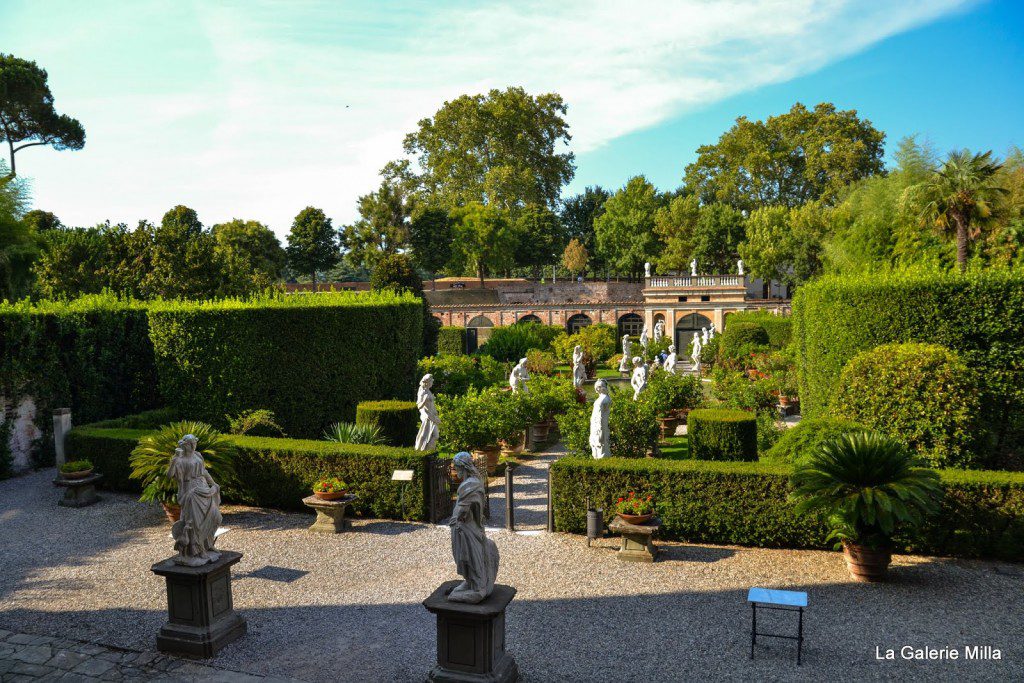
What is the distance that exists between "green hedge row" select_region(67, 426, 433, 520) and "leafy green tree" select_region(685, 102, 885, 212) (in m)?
46.2

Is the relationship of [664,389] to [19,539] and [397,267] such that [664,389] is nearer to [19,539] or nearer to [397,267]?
[19,539]

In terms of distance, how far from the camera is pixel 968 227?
833 inches

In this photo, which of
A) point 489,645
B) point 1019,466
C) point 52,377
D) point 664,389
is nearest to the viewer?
point 489,645

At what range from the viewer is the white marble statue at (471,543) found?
6.25 m

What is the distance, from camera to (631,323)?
171ft

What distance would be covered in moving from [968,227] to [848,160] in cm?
3319

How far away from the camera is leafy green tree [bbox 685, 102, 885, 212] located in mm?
51750

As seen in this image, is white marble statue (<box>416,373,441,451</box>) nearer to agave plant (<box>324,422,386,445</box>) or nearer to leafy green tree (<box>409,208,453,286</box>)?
agave plant (<box>324,422,386,445</box>)

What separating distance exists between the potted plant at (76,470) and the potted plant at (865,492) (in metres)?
12.6

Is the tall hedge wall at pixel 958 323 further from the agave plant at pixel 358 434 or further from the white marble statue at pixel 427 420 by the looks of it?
the agave plant at pixel 358 434

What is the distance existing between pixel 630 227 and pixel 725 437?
154 ft

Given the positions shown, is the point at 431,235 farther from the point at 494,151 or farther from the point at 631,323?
the point at 631,323

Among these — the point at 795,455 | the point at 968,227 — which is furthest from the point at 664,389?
the point at 968,227

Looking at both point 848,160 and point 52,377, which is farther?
point 848,160
